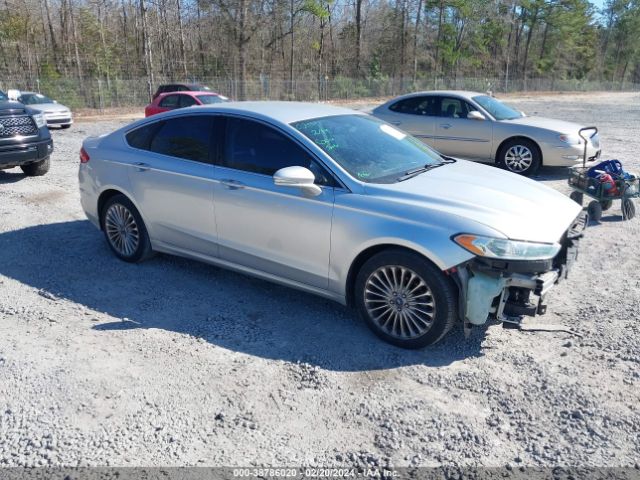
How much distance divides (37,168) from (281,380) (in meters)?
8.41

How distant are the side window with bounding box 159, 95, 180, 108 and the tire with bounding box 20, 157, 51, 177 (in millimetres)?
7347

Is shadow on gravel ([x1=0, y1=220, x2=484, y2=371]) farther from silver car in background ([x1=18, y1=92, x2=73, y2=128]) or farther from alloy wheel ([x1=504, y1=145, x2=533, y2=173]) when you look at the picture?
silver car in background ([x1=18, y1=92, x2=73, y2=128])

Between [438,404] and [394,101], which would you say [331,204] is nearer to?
[438,404]

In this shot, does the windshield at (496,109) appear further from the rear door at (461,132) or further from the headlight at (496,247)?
the headlight at (496,247)

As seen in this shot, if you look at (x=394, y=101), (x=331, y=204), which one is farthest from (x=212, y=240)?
(x=394, y=101)

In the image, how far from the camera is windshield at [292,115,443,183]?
436 centimetres

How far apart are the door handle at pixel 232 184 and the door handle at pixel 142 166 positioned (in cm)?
104

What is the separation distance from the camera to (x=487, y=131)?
1042 cm

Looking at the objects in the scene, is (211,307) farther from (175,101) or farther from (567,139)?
(175,101)

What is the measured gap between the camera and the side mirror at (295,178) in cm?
401

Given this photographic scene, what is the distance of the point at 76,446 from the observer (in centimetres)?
300

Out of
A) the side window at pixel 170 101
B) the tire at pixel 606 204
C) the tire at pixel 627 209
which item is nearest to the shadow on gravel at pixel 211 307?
the tire at pixel 627 209

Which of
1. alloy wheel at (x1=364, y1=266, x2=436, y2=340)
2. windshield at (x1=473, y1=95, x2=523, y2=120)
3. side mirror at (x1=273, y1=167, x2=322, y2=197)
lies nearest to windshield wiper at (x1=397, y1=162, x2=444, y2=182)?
side mirror at (x1=273, y1=167, x2=322, y2=197)

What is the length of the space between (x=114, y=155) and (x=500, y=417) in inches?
175
